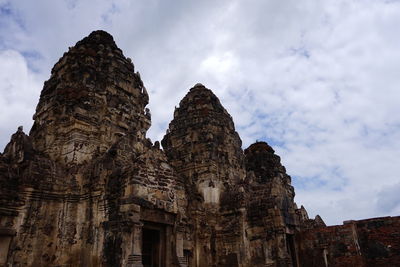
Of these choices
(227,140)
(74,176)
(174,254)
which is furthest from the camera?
(227,140)

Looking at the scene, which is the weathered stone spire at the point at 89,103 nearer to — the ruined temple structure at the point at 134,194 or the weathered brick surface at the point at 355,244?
the ruined temple structure at the point at 134,194

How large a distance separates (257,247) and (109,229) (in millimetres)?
7430

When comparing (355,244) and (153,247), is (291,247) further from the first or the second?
(153,247)

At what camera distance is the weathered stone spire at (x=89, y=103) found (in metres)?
12.9

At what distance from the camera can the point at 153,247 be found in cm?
1109

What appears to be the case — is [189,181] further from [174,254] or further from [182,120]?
[174,254]

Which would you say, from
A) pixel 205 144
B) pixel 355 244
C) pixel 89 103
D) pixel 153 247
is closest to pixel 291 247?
pixel 355 244

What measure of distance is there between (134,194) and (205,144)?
27.9ft

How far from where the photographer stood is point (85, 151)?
41.8 feet

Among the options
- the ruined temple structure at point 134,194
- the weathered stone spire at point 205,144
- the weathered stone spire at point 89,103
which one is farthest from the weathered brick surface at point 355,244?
the weathered stone spire at point 89,103

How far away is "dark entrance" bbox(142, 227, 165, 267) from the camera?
35.7 ft

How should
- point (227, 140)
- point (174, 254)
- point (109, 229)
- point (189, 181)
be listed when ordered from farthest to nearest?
point (227, 140) < point (189, 181) < point (174, 254) < point (109, 229)

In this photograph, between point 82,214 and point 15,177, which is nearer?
point 15,177

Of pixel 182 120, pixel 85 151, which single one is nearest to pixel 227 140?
pixel 182 120
